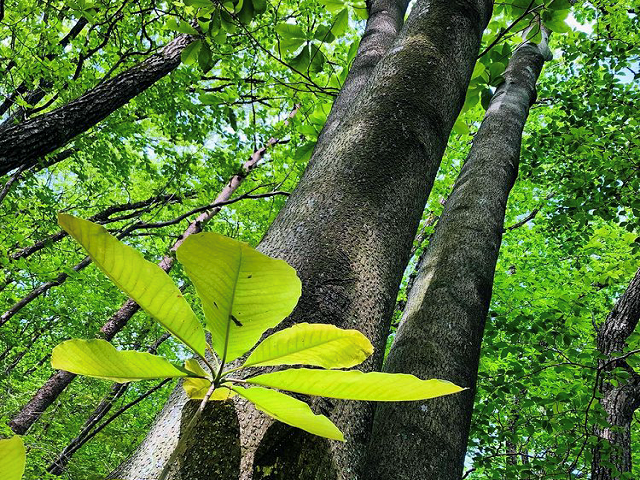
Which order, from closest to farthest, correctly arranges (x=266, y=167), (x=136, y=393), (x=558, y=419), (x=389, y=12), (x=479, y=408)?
(x=389, y=12), (x=558, y=419), (x=479, y=408), (x=266, y=167), (x=136, y=393)

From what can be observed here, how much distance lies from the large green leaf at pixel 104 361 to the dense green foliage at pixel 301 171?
57.5 inches

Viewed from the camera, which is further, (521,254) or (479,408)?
(521,254)

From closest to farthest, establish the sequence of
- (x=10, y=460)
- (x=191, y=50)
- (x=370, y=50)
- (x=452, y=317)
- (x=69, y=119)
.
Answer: (x=10, y=460)
(x=452, y=317)
(x=370, y=50)
(x=191, y=50)
(x=69, y=119)

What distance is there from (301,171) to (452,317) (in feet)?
15.4

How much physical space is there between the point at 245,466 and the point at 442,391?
0.23 m

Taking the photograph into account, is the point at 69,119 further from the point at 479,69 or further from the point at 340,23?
the point at 479,69

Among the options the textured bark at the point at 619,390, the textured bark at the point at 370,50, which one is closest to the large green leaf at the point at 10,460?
the textured bark at the point at 370,50

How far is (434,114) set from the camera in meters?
0.90

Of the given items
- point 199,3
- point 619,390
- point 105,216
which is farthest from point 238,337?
point 105,216

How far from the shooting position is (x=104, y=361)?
0.40 m

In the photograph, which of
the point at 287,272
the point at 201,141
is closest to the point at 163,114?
the point at 201,141

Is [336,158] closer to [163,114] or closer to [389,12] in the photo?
[389,12]

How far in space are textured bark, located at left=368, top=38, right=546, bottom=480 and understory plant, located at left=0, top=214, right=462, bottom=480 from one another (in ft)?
1.80

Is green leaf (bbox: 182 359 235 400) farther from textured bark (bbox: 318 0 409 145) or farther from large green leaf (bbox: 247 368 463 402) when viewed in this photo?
textured bark (bbox: 318 0 409 145)
